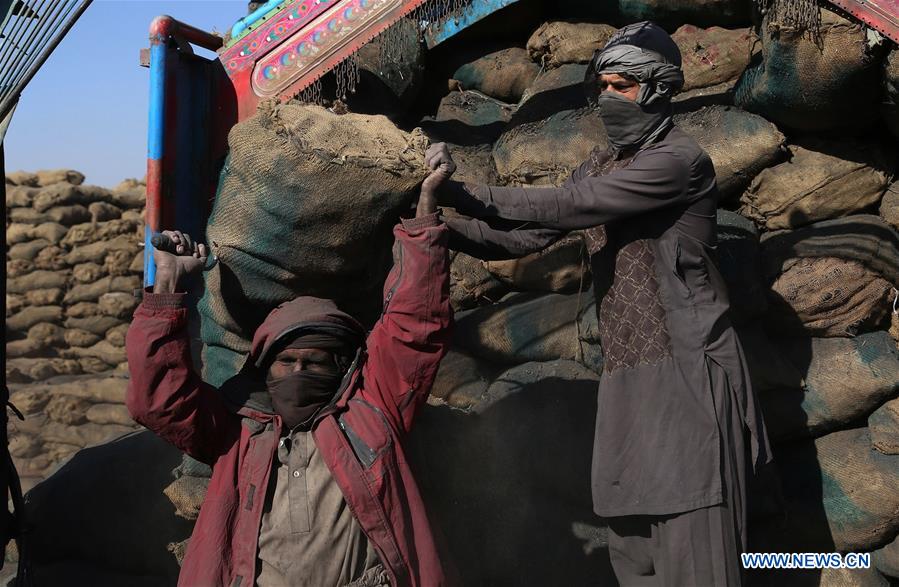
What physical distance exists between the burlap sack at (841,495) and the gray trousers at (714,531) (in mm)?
706

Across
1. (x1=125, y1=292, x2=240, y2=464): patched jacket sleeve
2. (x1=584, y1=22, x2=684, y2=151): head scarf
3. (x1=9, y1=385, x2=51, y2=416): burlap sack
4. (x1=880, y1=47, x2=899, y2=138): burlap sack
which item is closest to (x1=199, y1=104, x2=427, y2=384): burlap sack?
(x1=125, y1=292, x2=240, y2=464): patched jacket sleeve

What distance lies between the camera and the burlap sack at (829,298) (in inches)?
123

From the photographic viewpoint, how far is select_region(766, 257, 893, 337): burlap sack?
312 centimetres

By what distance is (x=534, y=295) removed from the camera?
137 inches

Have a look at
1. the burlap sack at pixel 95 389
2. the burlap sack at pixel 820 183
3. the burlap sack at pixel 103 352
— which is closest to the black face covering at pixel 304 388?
the burlap sack at pixel 820 183

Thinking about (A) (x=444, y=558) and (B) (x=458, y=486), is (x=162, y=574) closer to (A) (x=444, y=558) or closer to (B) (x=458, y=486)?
(B) (x=458, y=486)

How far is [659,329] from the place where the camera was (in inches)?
95.4

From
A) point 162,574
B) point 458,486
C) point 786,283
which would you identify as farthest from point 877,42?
point 162,574

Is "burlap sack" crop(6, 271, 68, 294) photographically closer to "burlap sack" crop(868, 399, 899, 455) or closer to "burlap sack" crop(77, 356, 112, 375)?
"burlap sack" crop(77, 356, 112, 375)

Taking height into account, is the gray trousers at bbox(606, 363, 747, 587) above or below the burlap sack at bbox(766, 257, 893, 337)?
below

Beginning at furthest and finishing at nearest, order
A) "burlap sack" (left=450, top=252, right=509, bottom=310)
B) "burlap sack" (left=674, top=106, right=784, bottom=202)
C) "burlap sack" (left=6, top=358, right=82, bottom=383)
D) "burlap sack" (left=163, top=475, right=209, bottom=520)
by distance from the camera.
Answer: "burlap sack" (left=6, top=358, right=82, bottom=383) < "burlap sack" (left=450, top=252, right=509, bottom=310) < "burlap sack" (left=674, top=106, right=784, bottom=202) < "burlap sack" (left=163, top=475, right=209, bottom=520)

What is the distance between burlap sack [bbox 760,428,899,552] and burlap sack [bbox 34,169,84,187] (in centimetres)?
759

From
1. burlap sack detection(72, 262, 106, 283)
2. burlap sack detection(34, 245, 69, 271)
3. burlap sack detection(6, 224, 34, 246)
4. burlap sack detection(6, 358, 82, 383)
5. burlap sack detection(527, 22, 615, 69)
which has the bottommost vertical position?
burlap sack detection(6, 358, 82, 383)

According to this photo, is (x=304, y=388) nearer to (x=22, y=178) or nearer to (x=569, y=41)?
(x=569, y=41)
